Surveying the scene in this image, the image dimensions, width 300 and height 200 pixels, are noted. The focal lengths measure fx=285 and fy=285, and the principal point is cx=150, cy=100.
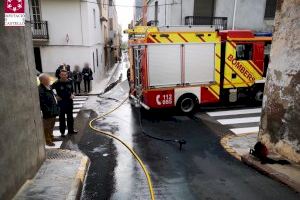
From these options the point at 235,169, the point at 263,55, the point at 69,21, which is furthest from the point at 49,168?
the point at 69,21

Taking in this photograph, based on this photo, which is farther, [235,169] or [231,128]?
[231,128]

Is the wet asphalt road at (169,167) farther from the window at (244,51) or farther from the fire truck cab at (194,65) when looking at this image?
the window at (244,51)

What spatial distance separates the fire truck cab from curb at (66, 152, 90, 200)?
4.27 metres

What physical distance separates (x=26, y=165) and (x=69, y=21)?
13.3 m

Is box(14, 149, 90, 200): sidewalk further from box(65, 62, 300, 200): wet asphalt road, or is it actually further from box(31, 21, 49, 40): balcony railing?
box(31, 21, 49, 40): balcony railing

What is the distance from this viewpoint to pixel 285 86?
6.46 meters

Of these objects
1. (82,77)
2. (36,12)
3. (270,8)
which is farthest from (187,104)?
(270,8)

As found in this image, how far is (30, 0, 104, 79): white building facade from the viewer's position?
1661 centimetres

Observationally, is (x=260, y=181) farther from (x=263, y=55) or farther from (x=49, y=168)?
(x=263, y=55)

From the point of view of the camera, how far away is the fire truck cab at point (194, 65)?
10273mm

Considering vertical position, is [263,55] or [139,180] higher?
[263,55]

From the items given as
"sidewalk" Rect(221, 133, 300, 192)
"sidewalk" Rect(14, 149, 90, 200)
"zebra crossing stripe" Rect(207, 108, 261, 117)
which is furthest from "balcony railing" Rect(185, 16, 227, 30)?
"sidewalk" Rect(14, 149, 90, 200)

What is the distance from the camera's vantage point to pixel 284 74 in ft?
21.2

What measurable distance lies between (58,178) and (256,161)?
433cm
